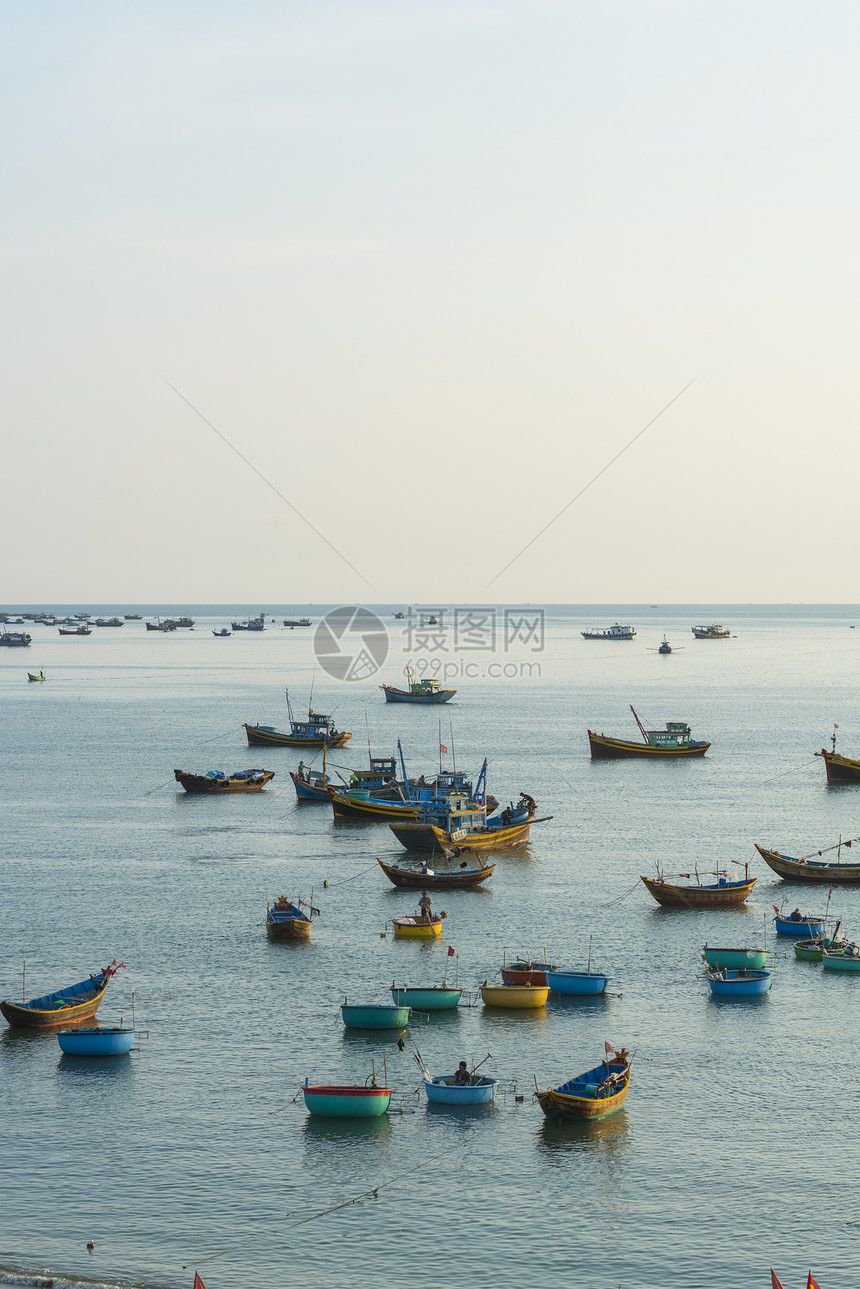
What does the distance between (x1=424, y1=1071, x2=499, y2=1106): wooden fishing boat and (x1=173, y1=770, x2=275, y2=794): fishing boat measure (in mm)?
73900

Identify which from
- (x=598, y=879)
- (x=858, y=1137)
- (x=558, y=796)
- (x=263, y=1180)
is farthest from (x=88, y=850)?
(x=858, y=1137)

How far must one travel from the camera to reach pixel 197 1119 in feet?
141

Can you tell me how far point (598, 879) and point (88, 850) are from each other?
35.4m

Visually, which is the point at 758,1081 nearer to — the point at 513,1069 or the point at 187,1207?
the point at 513,1069

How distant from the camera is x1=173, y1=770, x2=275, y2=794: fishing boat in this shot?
116 m

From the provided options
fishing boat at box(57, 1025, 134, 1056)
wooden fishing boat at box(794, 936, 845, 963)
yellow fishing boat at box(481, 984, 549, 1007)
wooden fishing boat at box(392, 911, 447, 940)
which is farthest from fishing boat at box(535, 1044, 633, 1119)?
wooden fishing boat at box(392, 911, 447, 940)

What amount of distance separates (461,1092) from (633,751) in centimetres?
9698

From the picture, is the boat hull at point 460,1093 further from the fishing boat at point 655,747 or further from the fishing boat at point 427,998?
the fishing boat at point 655,747

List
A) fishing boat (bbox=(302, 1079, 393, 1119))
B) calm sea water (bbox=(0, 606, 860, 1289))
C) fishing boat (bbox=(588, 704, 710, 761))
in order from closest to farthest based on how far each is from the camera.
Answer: calm sea water (bbox=(0, 606, 860, 1289)) → fishing boat (bbox=(302, 1079, 393, 1119)) → fishing boat (bbox=(588, 704, 710, 761))

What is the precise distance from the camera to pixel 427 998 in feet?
174

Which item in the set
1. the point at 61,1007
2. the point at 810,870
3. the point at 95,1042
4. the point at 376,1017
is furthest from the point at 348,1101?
the point at 810,870

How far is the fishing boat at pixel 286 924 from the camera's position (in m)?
64.1

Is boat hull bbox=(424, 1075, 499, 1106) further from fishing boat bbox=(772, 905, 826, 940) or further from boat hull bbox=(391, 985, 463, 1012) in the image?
fishing boat bbox=(772, 905, 826, 940)

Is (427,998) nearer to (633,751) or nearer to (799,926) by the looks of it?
(799,926)
